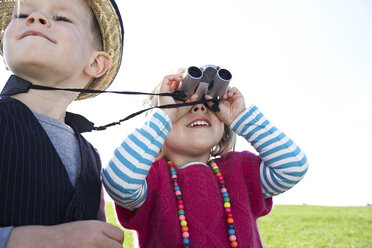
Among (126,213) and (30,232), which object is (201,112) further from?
(30,232)

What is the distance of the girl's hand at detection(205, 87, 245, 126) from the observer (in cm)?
223

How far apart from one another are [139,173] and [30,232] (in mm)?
696

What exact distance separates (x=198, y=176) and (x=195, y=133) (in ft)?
0.93

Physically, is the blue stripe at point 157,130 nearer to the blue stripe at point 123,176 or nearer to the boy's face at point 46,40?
the blue stripe at point 123,176

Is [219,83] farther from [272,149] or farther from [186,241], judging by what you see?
[186,241]

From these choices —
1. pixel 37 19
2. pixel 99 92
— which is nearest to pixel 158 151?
pixel 99 92

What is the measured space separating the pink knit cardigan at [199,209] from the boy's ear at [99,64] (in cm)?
71

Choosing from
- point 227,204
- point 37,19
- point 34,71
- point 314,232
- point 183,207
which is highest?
point 37,19

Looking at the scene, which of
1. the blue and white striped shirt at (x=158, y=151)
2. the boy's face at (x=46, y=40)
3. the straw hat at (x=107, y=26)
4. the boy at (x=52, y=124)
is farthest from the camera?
the straw hat at (x=107, y=26)

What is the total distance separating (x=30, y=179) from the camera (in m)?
1.31

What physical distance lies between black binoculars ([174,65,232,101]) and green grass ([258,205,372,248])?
439 cm

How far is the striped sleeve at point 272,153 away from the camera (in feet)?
6.62

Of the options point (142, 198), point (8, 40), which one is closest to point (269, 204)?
point (142, 198)

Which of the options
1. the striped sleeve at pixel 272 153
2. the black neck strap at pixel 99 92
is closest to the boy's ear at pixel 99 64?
the black neck strap at pixel 99 92
